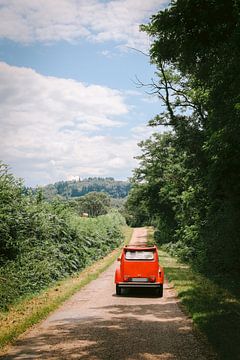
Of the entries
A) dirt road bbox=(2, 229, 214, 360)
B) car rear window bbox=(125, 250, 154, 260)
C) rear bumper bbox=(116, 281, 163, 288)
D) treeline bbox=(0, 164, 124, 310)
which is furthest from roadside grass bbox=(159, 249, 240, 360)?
treeline bbox=(0, 164, 124, 310)

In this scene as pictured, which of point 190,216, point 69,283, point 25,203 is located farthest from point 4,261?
point 190,216

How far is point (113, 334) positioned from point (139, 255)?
22.4ft

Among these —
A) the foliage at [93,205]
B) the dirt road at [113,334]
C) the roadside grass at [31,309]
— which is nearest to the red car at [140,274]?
the dirt road at [113,334]

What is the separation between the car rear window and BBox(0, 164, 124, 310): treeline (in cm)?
380

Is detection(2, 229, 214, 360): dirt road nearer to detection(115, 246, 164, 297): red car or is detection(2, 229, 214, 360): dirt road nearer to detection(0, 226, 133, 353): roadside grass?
detection(0, 226, 133, 353): roadside grass

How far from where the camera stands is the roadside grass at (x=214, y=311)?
26.9 feet

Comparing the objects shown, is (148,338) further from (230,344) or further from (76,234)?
(76,234)

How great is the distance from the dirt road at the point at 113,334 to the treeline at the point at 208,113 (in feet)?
19.8

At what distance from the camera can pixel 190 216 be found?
28.6m

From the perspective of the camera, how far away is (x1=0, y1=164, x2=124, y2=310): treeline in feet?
45.3

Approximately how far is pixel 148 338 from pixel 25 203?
928 cm

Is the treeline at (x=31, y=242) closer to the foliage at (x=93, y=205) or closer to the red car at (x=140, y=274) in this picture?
the red car at (x=140, y=274)

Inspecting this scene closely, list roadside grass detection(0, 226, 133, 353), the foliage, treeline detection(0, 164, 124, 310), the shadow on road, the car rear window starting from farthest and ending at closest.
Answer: the foliage < the car rear window < treeline detection(0, 164, 124, 310) < roadside grass detection(0, 226, 133, 353) < the shadow on road

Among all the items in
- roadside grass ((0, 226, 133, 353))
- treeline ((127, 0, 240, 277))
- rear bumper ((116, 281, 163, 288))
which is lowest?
roadside grass ((0, 226, 133, 353))
